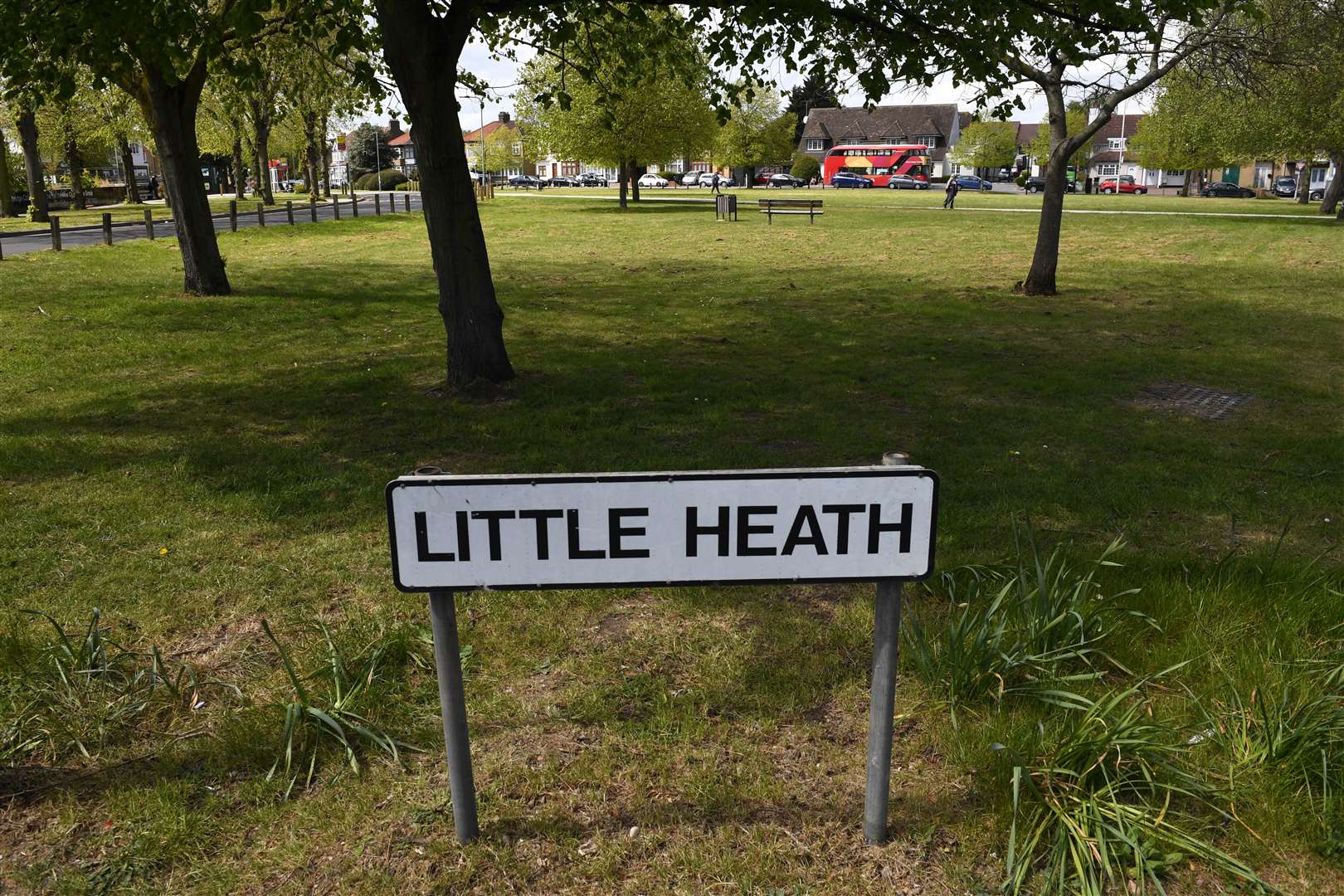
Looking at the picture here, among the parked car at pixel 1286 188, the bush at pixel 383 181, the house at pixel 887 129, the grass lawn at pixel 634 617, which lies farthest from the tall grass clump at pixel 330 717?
the house at pixel 887 129

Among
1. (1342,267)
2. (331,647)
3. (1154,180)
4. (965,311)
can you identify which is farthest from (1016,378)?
(1154,180)

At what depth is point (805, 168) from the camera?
98688mm

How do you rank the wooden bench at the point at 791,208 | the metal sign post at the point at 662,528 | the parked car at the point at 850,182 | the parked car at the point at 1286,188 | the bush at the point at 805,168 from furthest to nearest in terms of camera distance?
the bush at the point at 805,168, the parked car at the point at 850,182, the parked car at the point at 1286,188, the wooden bench at the point at 791,208, the metal sign post at the point at 662,528

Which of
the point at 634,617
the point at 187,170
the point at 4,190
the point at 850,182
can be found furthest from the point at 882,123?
the point at 634,617

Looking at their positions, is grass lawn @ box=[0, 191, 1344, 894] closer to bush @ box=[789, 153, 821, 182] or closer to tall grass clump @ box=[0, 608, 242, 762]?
tall grass clump @ box=[0, 608, 242, 762]

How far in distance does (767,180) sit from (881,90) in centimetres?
8483

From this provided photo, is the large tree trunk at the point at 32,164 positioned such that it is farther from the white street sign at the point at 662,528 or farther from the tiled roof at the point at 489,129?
the tiled roof at the point at 489,129

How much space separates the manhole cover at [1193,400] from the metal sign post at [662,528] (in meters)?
7.16

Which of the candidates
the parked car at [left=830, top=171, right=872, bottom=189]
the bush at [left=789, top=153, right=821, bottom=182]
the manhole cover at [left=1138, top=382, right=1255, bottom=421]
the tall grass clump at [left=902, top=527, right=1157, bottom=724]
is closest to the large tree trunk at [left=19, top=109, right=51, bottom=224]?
the manhole cover at [left=1138, top=382, right=1255, bottom=421]

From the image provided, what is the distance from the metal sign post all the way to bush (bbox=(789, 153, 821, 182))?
9939cm

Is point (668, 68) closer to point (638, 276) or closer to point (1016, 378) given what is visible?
point (1016, 378)

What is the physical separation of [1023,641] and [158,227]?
33468mm

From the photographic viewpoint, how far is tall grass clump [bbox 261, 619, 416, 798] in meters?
3.61

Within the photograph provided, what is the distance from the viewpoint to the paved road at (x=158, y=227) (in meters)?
24.5
